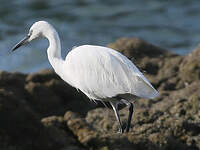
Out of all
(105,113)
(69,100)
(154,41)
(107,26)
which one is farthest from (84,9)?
(105,113)

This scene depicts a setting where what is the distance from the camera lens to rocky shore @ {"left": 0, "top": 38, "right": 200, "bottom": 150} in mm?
5262

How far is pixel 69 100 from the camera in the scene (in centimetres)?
896

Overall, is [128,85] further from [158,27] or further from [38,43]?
[158,27]

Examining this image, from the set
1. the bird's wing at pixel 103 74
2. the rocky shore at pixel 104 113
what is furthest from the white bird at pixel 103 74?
the rocky shore at pixel 104 113

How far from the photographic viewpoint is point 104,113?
25.1ft

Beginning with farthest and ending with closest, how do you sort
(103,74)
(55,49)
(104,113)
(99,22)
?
(99,22) < (104,113) < (55,49) < (103,74)

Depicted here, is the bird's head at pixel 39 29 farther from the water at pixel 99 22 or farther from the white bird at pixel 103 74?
the water at pixel 99 22

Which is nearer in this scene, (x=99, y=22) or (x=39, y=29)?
(x=39, y=29)

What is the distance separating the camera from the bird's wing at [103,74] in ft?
21.8

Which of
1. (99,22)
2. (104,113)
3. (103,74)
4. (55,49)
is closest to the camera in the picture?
(103,74)

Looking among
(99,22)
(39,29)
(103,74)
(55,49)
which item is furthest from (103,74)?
(99,22)

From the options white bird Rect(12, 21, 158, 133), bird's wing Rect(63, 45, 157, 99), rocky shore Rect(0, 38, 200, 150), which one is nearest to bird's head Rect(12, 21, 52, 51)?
white bird Rect(12, 21, 158, 133)

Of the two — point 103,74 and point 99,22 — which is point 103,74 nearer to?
point 103,74

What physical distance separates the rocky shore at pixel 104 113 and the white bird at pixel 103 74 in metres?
0.39
